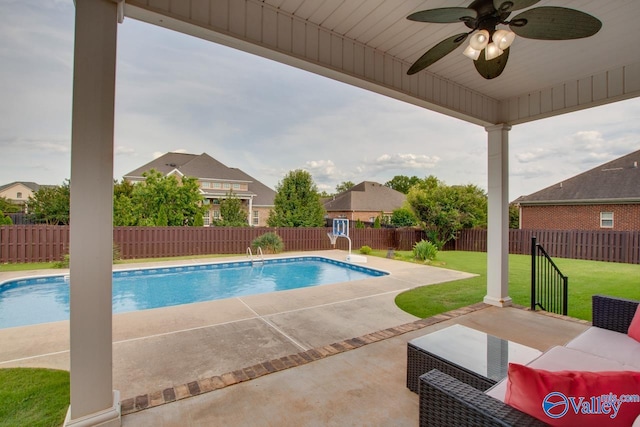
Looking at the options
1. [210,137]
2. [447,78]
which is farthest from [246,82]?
[447,78]

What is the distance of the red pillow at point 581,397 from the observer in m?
1.08

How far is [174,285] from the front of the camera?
28.0ft

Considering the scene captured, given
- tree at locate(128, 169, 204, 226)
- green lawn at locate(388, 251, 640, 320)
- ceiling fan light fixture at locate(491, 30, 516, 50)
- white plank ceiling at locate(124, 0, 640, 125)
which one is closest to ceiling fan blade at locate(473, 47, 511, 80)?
ceiling fan light fixture at locate(491, 30, 516, 50)

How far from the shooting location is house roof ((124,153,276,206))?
850 inches

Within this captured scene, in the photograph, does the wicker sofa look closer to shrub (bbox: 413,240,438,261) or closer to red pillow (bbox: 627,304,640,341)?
red pillow (bbox: 627,304,640,341)

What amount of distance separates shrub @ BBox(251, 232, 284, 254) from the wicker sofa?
11477mm

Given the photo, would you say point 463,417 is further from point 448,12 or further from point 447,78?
point 447,78

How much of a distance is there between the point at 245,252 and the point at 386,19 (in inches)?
469

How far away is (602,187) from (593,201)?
1.05m

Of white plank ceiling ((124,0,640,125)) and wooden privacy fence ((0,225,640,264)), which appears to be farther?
wooden privacy fence ((0,225,640,264))

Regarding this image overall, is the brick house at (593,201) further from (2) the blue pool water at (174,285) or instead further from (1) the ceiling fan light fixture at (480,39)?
(1) the ceiling fan light fixture at (480,39)

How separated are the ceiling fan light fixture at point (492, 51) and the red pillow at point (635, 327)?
2455mm

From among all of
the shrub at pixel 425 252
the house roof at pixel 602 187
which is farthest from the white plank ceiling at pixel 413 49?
the house roof at pixel 602 187

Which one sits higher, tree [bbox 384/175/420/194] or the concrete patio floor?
tree [bbox 384/175/420/194]
